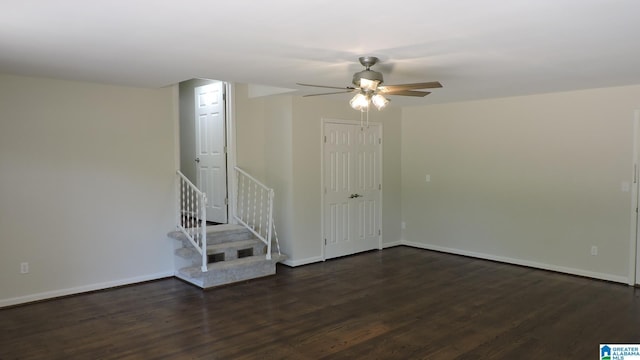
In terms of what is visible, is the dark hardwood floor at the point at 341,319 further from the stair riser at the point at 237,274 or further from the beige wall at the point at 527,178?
the beige wall at the point at 527,178

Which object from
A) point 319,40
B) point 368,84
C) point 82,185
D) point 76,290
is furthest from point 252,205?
point 319,40

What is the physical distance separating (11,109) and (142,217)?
1.74 metres

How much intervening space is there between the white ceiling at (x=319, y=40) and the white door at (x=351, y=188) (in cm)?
189

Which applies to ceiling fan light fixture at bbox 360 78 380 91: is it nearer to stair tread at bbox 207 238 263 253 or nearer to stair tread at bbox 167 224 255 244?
stair tread at bbox 207 238 263 253

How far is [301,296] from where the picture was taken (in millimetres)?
4750

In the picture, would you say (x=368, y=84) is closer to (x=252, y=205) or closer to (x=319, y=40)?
(x=319, y=40)

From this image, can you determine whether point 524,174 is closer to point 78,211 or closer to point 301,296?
point 301,296

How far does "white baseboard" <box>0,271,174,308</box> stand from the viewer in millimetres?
4473

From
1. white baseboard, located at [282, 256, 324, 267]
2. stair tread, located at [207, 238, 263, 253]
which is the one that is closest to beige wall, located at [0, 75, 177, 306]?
stair tread, located at [207, 238, 263, 253]

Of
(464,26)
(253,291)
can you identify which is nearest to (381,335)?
(253,291)

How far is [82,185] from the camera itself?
4.88 meters

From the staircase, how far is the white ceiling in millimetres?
2032

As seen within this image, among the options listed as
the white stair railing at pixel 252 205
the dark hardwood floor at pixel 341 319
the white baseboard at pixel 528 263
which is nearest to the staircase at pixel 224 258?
the dark hardwood floor at pixel 341 319

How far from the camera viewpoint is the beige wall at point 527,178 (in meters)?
5.21
